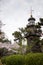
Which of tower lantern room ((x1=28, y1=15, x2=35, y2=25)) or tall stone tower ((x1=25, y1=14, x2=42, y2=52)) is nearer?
tall stone tower ((x1=25, y1=14, x2=42, y2=52))

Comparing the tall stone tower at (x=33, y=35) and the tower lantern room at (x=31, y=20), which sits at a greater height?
the tower lantern room at (x=31, y=20)

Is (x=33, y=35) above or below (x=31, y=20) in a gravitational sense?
below

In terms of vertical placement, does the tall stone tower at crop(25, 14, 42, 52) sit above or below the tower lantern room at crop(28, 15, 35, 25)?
below

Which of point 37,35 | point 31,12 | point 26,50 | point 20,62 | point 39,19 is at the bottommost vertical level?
point 20,62

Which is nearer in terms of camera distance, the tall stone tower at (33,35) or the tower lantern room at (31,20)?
the tall stone tower at (33,35)

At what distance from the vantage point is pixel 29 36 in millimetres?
29578

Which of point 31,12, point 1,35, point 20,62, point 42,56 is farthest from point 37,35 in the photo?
point 42,56

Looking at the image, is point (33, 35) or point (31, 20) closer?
point (33, 35)

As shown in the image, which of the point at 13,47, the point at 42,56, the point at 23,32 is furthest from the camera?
the point at 23,32

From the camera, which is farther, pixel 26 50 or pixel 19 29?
pixel 19 29

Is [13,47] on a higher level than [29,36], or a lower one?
lower

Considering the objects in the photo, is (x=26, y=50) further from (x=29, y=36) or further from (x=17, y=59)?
(x=17, y=59)

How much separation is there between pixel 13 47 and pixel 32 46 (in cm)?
580

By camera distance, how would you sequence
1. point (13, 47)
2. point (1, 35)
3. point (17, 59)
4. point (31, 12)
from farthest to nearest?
point (31, 12)
point (13, 47)
point (1, 35)
point (17, 59)
